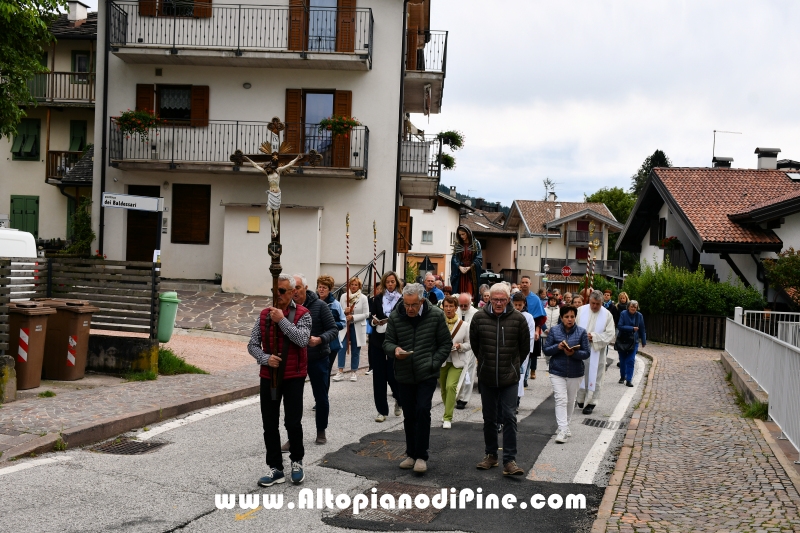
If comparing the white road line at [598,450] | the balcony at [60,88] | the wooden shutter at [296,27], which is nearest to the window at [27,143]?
the balcony at [60,88]

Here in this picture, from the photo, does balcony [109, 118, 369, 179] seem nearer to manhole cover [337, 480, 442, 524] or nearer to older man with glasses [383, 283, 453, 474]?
older man with glasses [383, 283, 453, 474]

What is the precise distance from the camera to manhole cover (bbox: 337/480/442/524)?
6.16 metres

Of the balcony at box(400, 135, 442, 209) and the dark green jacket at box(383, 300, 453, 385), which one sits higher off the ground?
the balcony at box(400, 135, 442, 209)

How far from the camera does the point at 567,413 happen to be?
375 inches

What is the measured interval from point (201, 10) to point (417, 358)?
20.4 meters

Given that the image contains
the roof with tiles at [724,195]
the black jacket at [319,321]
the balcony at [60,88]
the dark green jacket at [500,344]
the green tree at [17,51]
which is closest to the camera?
the dark green jacket at [500,344]

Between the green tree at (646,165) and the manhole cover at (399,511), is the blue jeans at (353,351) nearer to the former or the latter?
the manhole cover at (399,511)

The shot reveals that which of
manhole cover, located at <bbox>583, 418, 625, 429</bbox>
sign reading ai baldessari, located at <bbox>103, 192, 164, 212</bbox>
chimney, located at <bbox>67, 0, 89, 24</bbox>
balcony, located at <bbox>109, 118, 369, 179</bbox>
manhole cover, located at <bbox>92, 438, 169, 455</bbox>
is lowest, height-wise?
manhole cover, located at <bbox>583, 418, 625, 429</bbox>

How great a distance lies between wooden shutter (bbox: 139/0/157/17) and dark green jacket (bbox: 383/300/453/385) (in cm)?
2028

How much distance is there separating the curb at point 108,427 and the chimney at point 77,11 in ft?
102

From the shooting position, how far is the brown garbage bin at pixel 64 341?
1159cm

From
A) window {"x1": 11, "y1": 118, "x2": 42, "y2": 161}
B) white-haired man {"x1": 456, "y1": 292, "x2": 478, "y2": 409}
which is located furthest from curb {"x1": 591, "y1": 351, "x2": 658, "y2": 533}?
window {"x1": 11, "y1": 118, "x2": 42, "y2": 161}

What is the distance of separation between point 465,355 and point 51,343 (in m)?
6.01

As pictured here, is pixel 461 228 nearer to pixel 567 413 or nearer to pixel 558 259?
pixel 567 413
